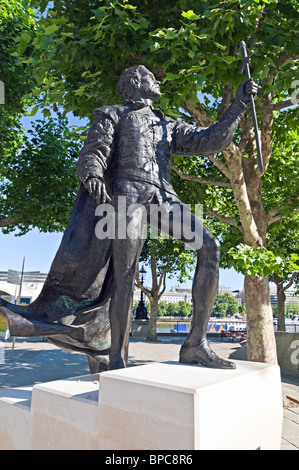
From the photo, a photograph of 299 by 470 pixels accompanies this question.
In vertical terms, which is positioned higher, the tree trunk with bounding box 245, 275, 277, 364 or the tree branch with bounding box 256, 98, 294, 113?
the tree branch with bounding box 256, 98, 294, 113

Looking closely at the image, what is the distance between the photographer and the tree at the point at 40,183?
40.3 ft

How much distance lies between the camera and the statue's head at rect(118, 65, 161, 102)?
11.5 ft

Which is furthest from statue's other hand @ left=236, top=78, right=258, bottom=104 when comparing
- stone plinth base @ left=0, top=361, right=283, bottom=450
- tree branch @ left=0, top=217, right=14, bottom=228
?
tree branch @ left=0, top=217, right=14, bottom=228

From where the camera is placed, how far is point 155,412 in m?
1.91

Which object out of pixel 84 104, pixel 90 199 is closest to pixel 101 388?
pixel 90 199

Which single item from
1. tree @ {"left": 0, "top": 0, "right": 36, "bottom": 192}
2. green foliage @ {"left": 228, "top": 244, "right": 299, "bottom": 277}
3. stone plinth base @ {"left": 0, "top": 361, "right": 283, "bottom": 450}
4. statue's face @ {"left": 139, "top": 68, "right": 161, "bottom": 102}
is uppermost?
tree @ {"left": 0, "top": 0, "right": 36, "bottom": 192}

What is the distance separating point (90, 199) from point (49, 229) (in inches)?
428

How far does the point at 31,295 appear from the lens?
1430 inches

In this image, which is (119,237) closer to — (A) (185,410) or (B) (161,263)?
(A) (185,410)

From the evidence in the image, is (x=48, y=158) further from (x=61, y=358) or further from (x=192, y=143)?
(x=192, y=143)

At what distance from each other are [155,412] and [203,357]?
0.93m

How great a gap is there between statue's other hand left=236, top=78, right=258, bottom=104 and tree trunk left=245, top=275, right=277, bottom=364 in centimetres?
445

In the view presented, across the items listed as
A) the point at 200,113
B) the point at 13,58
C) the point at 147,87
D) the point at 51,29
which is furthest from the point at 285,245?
the point at 147,87

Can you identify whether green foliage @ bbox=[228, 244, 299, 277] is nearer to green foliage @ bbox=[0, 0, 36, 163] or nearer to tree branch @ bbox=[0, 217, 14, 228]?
green foliage @ bbox=[0, 0, 36, 163]
